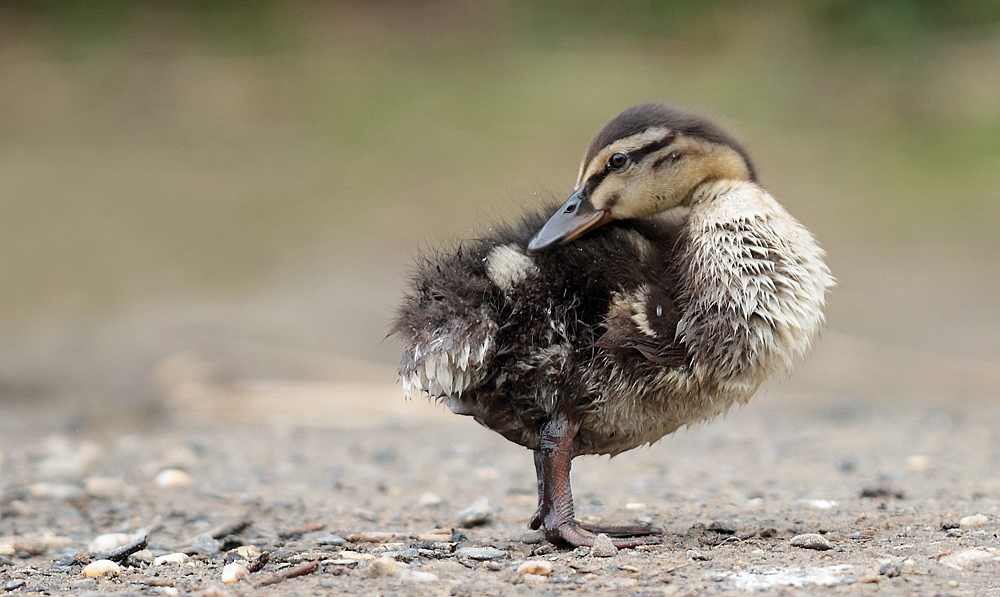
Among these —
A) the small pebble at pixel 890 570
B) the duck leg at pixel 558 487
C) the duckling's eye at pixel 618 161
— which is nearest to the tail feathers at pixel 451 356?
the duck leg at pixel 558 487

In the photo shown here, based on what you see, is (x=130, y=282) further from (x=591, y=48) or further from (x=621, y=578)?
(x=621, y=578)

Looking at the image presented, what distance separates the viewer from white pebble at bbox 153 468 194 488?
5.08 meters

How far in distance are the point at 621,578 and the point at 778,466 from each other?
285cm

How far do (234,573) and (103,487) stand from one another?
219 centimetres

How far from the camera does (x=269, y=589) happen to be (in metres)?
2.84

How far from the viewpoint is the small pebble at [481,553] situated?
3211mm

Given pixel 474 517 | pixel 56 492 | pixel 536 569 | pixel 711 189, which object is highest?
pixel 711 189

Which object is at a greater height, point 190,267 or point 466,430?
point 190,267

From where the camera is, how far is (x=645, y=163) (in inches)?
138

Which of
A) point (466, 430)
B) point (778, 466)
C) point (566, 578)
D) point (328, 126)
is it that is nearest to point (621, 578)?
point (566, 578)

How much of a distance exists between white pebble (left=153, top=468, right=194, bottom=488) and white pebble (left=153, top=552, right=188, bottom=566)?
5.16 ft

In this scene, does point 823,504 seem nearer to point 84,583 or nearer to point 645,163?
point 645,163

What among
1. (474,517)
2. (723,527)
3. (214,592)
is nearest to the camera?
(214,592)

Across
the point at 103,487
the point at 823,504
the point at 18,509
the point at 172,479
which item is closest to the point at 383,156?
the point at 172,479
